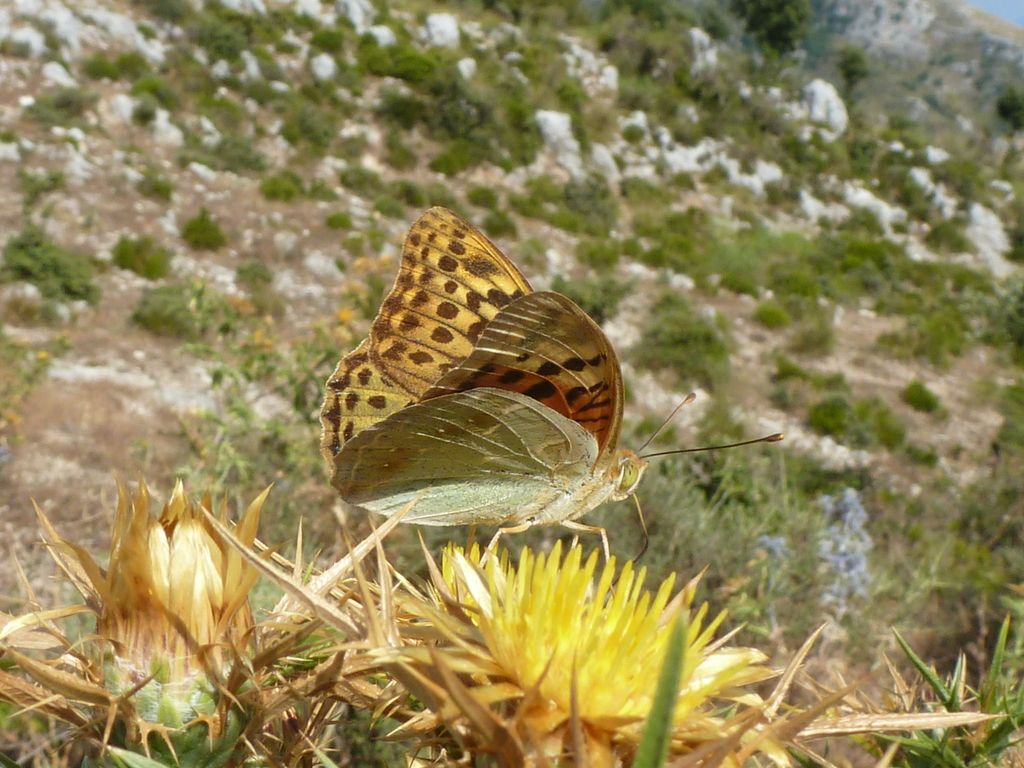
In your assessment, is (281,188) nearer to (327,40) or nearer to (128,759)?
(327,40)

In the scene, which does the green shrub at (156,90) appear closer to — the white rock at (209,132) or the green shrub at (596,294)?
the white rock at (209,132)

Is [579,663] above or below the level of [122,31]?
above

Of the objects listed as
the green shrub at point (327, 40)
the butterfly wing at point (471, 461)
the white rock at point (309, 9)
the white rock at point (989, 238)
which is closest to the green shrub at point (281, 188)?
the green shrub at point (327, 40)

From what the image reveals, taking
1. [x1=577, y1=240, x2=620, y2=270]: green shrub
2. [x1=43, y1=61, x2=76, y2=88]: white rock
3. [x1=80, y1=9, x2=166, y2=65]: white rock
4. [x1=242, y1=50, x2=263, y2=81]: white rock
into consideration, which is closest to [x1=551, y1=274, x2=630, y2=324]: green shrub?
[x1=577, y1=240, x2=620, y2=270]: green shrub

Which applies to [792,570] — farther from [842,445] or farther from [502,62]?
[502,62]

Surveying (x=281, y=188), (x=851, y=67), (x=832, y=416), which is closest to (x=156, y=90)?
(x=281, y=188)

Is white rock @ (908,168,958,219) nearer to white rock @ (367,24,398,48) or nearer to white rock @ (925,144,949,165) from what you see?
white rock @ (925,144,949,165)

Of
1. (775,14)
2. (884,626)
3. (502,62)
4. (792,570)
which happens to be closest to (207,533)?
(792,570)
